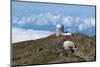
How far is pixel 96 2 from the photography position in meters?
2.92

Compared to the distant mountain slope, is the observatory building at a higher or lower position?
higher

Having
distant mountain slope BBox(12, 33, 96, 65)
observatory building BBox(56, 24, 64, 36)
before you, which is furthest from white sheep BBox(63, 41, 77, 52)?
observatory building BBox(56, 24, 64, 36)

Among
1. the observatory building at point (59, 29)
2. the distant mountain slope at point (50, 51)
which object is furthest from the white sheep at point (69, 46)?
the observatory building at point (59, 29)

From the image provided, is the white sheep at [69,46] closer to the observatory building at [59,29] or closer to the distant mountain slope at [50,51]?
the distant mountain slope at [50,51]

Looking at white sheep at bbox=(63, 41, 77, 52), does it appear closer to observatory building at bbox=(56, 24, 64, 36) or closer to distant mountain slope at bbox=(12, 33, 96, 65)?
distant mountain slope at bbox=(12, 33, 96, 65)

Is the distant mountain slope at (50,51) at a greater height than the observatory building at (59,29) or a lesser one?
lesser

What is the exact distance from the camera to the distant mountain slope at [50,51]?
8.23ft

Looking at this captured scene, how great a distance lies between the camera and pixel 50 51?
8.71ft

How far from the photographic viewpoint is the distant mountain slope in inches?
98.8

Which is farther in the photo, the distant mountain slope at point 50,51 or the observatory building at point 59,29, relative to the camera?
the observatory building at point 59,29

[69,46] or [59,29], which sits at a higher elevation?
[59,29]

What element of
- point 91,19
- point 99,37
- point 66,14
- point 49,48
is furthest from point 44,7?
point 99,37

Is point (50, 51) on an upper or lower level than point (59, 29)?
lower

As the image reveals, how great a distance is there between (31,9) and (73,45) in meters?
0.72
